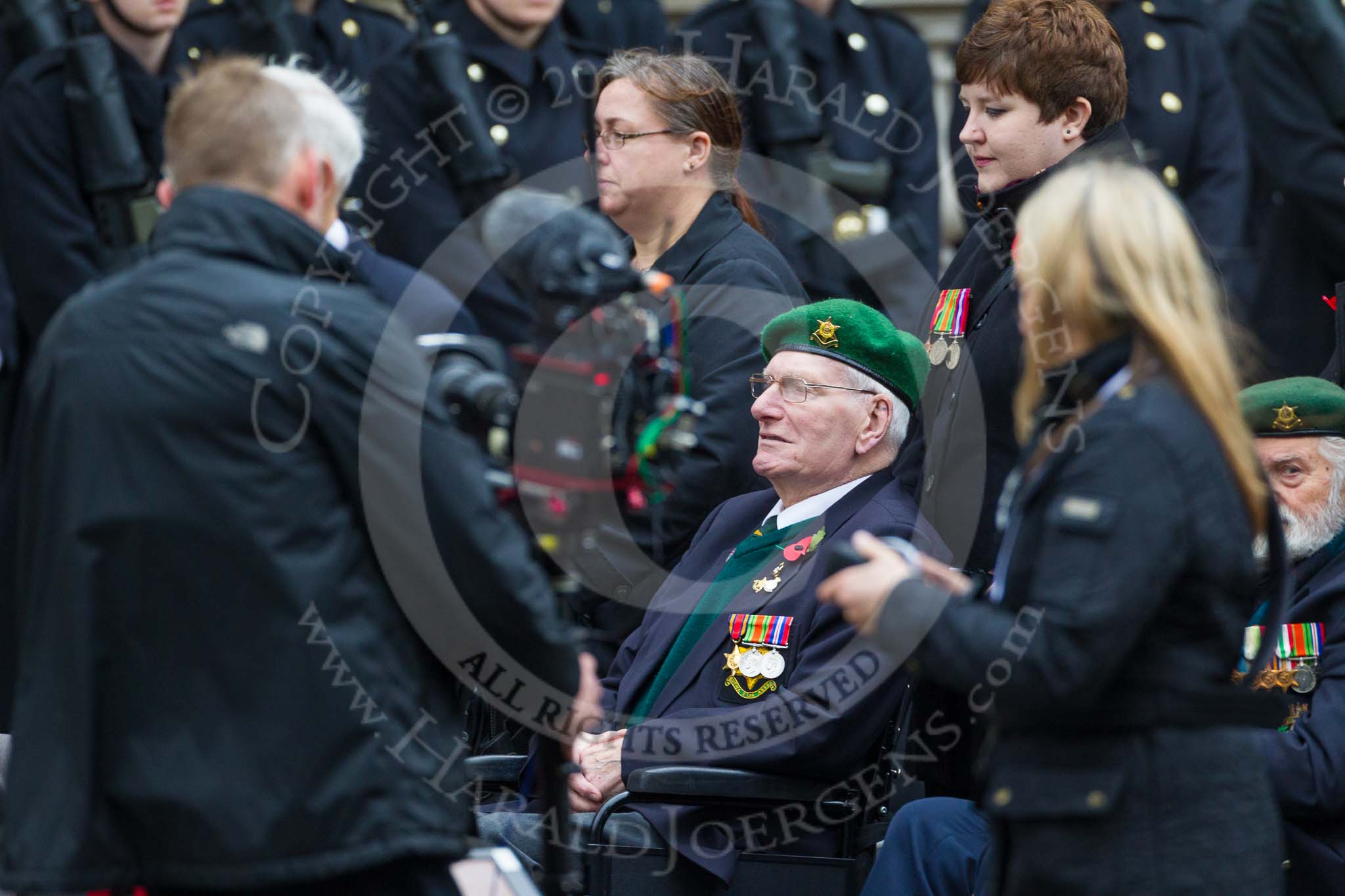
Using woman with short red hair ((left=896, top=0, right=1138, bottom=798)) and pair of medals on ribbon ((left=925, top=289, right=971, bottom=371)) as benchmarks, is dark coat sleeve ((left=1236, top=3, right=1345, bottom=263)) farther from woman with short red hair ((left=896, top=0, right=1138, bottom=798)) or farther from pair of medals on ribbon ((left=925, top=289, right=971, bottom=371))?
pair of medals on ribbon ((left=925, top=289, right=971, bottom=371))

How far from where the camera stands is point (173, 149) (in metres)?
3.06

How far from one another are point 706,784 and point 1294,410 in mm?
1505

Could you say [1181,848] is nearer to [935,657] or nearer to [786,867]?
[935,657]

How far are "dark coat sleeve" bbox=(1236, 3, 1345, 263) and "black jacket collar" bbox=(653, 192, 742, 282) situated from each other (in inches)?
74.0

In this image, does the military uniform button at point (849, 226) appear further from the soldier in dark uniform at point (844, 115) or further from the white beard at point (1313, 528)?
the white beard at point (1313, 528)

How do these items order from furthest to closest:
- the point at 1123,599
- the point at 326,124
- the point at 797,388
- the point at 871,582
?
the point at 797,388, the point at 326,124, the point at 871,582, the point at 1123,599

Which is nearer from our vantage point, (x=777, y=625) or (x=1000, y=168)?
(x=777, y=625)

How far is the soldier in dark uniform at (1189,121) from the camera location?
243 inches

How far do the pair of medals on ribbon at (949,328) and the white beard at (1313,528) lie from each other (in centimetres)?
80

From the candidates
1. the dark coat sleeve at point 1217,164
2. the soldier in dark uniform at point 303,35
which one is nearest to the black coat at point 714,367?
the dark coat sleeve at point 1217,164

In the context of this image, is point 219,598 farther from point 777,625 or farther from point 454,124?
point 454,124

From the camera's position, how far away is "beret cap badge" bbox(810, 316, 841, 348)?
4504 mm

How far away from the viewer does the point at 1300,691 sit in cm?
388

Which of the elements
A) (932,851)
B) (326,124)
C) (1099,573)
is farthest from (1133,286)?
(932,851)
